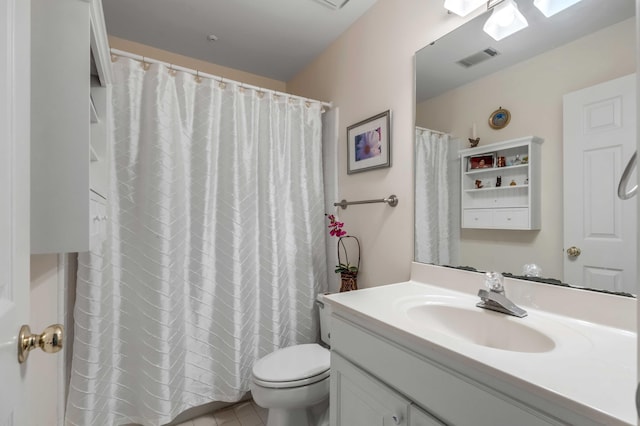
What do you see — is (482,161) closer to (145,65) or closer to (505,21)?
(505,21)

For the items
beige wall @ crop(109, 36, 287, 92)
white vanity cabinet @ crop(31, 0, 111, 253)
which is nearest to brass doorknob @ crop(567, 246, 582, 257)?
white vanity cabinet @ crop(31, 0, 111, 253)

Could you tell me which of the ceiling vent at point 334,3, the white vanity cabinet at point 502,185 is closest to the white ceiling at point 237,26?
the ceiling vent at point 334,3

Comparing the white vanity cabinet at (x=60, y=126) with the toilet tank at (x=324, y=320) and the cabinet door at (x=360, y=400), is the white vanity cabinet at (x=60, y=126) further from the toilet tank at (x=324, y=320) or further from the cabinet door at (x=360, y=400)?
the toilet tank at (x=324, y=320)

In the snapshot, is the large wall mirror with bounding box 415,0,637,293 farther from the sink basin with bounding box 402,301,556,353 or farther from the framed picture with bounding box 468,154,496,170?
the sink basin with bounding box 402,301,556,353

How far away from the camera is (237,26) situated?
1.85 m

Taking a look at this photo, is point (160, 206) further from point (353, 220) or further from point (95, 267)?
point (353, 220)

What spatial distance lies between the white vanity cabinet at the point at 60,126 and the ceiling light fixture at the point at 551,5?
148 cm

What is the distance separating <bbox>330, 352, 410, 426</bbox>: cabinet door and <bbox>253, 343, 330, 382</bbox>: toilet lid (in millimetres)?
317

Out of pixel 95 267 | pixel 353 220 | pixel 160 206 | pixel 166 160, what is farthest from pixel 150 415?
pixel 353 220

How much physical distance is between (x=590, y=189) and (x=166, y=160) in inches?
70.2

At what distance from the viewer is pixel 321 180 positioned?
2.01 metres

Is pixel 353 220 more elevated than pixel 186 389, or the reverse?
pixel 353 220

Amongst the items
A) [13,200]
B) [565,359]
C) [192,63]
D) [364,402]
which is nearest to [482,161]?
[565,359]

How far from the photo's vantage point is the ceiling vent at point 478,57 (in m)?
1.17
